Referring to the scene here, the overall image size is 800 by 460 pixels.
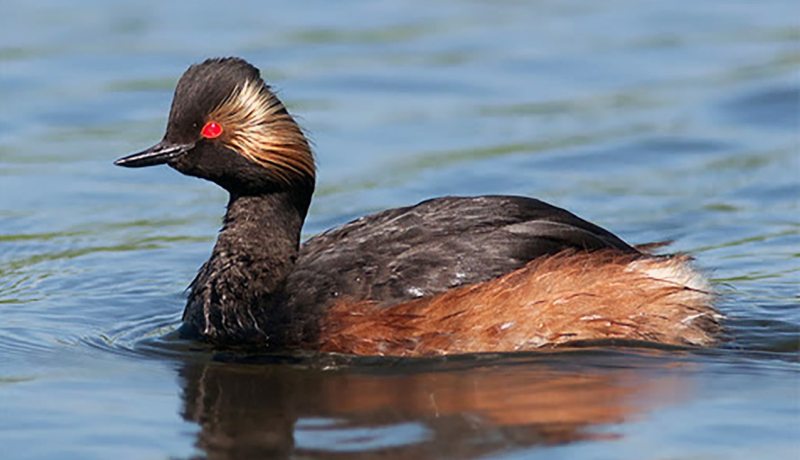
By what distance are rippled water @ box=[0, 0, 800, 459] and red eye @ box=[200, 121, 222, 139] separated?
1.14 m

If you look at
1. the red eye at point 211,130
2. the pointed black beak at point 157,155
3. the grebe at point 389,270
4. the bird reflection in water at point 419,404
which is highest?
the red eye at point 211,130

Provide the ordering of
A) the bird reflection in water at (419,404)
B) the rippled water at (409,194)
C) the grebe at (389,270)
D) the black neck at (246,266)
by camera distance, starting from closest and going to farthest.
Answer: the bird reflection in water at (419,404), the rippled water at (409,194), the grebe at (389,270), the black neck at (246,266)

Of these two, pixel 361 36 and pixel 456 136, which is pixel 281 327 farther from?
pixel 361 36

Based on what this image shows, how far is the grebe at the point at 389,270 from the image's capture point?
887 centimetres

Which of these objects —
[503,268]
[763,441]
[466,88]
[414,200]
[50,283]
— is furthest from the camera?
[466,88]

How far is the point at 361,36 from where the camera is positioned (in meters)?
16.8

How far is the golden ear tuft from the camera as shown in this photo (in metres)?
9.16

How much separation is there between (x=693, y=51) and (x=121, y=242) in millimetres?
6691

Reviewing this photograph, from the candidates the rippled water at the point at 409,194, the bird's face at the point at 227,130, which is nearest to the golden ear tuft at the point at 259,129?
the bird's face at the point at 227,130

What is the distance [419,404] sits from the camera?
8.16 meters

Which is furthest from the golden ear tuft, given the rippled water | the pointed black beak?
the rippled water

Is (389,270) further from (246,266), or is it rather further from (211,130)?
(211,130)

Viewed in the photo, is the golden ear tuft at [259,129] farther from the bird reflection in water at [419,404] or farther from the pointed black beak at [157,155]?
the bird reflection in water at [419,404]

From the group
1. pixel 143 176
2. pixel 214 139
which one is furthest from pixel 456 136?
pixel 214 139
